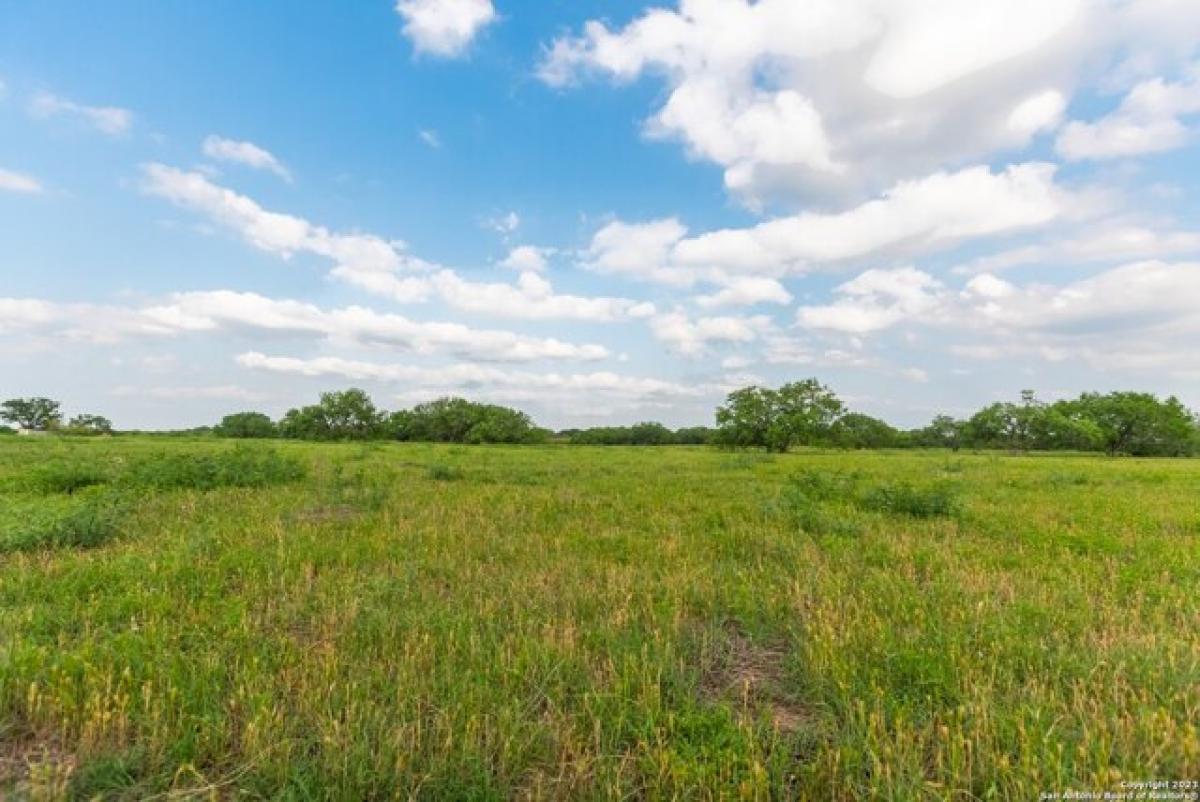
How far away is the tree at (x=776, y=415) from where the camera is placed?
5472 centimetres

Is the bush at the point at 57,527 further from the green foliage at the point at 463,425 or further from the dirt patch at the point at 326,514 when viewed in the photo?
the green foliage at the point at 463,425

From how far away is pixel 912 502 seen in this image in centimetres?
1143

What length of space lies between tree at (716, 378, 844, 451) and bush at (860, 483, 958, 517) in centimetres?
4332

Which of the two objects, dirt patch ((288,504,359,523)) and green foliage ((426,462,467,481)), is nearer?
dirt patch ((288,504,359,523))

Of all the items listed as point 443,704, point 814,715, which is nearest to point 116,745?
point 443,704

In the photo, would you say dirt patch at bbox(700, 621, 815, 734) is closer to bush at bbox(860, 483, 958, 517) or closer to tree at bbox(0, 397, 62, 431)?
bush at bbox(860, 483, 958, 517)

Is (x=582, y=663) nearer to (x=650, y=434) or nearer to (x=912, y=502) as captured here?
(x=912, y=502)

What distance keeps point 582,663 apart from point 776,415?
55281 millimetres

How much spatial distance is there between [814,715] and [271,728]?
3477mm

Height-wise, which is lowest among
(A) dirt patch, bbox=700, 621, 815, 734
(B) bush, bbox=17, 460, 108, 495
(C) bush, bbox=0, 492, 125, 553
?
(A) dirt patch, bbox=700, 621, 815, 734

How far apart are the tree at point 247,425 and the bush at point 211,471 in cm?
9272

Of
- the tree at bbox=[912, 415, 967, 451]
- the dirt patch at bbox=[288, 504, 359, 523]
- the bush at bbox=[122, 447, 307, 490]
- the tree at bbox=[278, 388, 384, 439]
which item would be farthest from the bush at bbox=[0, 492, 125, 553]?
the tree at bbox=[912, 415, 967, 451]

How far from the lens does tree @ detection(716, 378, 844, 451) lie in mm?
54719

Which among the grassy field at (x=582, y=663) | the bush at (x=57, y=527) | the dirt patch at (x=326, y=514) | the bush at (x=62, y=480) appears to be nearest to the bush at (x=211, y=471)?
the bush at (x=62, y=480)
